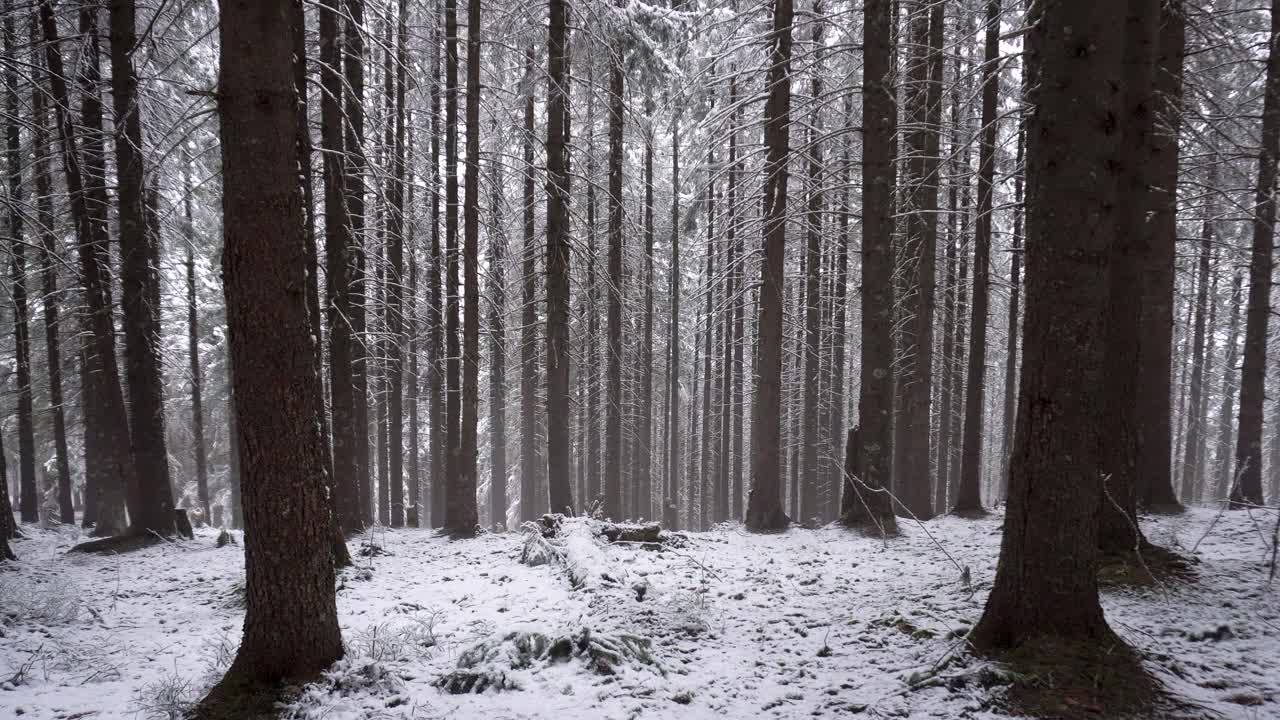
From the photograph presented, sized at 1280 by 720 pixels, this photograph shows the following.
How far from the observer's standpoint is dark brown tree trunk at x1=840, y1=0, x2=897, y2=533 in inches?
372

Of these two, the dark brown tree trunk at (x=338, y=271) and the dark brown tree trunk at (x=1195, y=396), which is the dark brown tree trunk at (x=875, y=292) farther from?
the dark brown tree trunk at (x=1195, y=396)

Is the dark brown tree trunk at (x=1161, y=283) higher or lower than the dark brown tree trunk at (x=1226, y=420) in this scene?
higher

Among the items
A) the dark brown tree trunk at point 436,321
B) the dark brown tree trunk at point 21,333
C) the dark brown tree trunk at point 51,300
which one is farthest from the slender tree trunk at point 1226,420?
the dark brown tree trunk at point 21,333

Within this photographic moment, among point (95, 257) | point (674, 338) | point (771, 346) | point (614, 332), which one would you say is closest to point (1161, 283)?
point (771, 346)

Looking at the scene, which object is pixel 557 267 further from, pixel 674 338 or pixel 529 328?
pixel 674 338

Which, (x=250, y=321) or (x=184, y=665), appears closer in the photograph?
(x=250, y=321)

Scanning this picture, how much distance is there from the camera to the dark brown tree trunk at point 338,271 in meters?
9.46

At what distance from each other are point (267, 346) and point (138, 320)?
28.4 ft

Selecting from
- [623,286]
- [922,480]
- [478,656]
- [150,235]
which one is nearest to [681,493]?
[623,286]

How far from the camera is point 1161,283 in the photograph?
782 centimetres

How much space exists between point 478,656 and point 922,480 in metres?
10.7

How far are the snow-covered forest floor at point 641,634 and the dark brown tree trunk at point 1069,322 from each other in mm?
640

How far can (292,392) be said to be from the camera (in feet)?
14.2

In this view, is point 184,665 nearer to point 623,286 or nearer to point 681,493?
point 623,286
